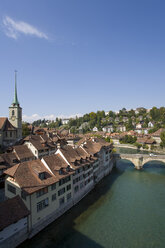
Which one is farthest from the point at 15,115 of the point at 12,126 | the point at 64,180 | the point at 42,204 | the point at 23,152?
the point at 42,204

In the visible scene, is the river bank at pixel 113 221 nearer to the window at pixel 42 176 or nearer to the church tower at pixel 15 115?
the window at pixel 42 176

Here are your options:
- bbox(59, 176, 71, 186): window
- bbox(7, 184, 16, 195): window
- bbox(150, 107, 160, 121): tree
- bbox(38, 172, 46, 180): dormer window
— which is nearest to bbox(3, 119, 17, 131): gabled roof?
bbox(7, 184, 16, 195): window

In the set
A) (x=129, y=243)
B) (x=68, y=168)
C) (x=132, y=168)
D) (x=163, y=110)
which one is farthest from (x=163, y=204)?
(x=163, y=110)

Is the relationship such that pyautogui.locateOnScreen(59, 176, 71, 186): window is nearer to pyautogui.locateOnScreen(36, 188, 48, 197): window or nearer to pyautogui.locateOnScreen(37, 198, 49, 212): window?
pyautogui.locateOnScreen(36, 188, 48, 197): window

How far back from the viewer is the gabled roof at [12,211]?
21.2m

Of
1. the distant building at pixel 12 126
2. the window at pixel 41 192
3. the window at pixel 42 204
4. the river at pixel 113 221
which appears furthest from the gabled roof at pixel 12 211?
the distant building at pixel 12 126

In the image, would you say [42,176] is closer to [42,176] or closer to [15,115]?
[42,176]

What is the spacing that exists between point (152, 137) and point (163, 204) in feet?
283

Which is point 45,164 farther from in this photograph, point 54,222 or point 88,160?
point 88,160

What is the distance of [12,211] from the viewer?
23.0 m

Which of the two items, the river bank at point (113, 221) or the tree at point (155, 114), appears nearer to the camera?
the river bank at point (113, 221)

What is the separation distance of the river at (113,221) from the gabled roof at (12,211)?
4712 millimetres

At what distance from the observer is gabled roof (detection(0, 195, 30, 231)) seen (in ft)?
69.6

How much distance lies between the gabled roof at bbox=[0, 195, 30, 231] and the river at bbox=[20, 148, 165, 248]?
15.5 ft
